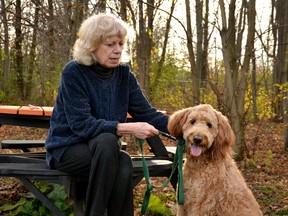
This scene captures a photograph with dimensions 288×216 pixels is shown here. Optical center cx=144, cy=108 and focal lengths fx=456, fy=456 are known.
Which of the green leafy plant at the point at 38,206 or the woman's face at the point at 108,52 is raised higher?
the woman's face at the point at 108,52

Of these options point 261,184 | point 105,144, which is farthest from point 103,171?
point 261,184

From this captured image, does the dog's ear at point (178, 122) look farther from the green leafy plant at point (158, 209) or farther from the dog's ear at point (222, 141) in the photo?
the green leafy plant at point (158, 209)

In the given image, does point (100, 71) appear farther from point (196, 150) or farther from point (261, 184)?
point (261, 184)

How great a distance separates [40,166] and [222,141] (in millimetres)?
1364

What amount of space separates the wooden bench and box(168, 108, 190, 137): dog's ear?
332mm

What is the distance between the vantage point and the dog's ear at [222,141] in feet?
10.5

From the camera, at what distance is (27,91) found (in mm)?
20781

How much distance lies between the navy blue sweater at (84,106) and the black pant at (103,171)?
8 cm

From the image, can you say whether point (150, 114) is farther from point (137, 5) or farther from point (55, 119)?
point (137, 5)

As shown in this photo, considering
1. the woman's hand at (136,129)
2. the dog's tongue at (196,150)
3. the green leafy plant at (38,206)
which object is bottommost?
the green leafy plant at (38,206)

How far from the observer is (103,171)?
2.94 metres

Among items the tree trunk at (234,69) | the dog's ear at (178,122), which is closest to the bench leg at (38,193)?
the dog's ear at (178,122)

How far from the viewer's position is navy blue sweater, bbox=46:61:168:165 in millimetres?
3096

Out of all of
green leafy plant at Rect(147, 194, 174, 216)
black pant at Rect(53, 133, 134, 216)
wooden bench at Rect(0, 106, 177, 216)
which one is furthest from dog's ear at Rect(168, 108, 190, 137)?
green leafy plant at Rect(147, 194, 174, 216)
